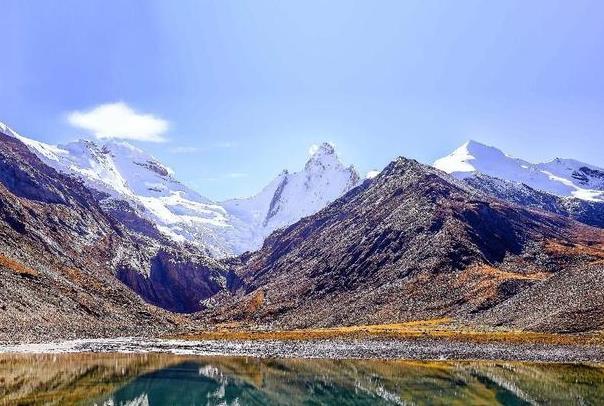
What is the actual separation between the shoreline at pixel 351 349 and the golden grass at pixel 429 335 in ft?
10.6

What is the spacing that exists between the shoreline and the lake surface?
5.07 m

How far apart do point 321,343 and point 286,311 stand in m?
64.6

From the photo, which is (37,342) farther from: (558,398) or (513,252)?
(513,252)

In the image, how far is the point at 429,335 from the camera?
107 m

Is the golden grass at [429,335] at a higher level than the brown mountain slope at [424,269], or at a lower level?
lower

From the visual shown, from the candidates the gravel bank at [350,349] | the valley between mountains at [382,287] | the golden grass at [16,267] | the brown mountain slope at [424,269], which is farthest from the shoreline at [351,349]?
the brown mountain slope at [424,269]

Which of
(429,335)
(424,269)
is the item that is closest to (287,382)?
(429,335)

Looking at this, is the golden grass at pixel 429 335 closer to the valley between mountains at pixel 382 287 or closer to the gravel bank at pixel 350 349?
the valley between mountains at pixel 382 287

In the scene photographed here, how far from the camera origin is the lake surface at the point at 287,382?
52750mm

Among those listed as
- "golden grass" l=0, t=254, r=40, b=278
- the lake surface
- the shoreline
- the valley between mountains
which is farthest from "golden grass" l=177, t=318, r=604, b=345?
"golden grass" l=0, t=254, r=40, b=278

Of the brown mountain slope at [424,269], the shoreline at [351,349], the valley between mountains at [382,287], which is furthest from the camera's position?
the brown mountain slope at [424,269]

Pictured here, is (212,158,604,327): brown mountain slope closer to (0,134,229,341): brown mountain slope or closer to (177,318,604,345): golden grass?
(177,318,604,345): golden grass

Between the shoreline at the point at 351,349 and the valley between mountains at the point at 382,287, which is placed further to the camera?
the valley between mountains at the point at 382,287

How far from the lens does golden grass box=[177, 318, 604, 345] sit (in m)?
92.4
